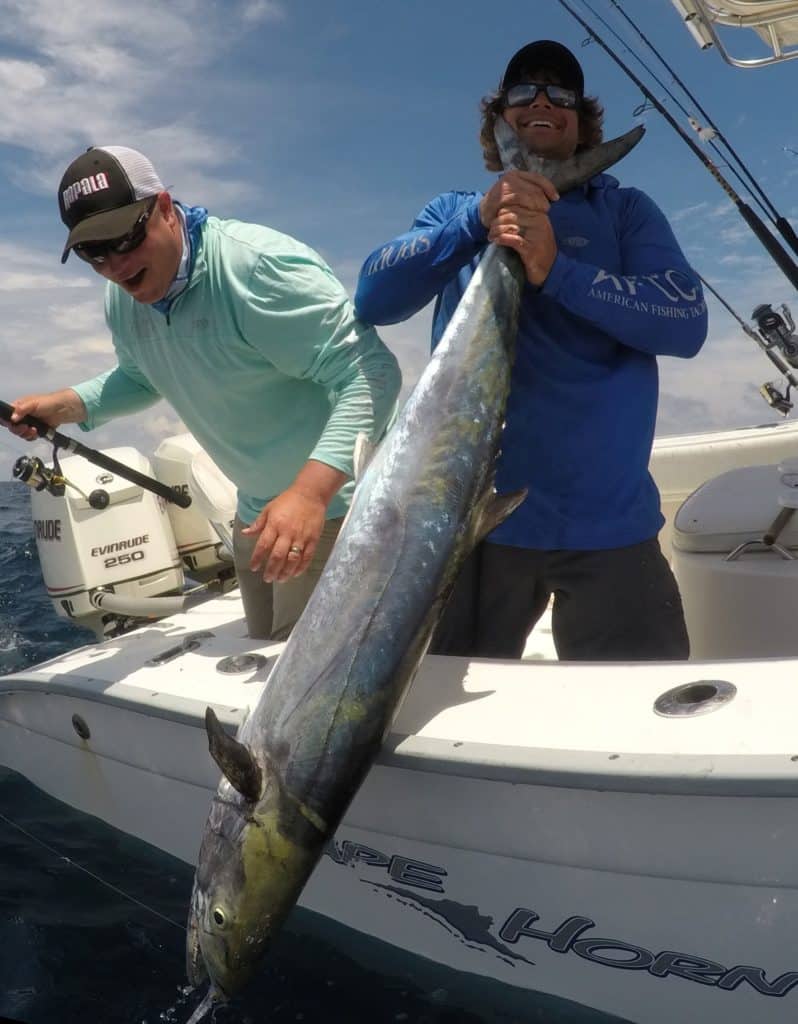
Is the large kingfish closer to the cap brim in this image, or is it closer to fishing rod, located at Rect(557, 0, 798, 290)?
the cap brim

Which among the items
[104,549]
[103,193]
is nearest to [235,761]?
[103,193]

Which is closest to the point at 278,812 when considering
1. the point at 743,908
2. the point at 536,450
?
the point at 743,908

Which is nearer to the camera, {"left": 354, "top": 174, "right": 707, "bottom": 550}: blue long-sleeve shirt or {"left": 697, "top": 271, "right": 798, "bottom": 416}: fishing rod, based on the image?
{"left": 354, "top": 174, "right": 707, "bottom": 550}: blue long-sleeve shirt

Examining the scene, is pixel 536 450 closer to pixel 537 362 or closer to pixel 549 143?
pixel 537 362

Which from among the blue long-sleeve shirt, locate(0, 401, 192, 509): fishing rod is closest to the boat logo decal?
the blue long-sleeve shirt

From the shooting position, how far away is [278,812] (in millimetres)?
1612

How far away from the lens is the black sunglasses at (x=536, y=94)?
80.5 inches

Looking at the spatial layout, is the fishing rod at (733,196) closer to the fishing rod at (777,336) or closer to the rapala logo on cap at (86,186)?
the fishing rod at (777,336)

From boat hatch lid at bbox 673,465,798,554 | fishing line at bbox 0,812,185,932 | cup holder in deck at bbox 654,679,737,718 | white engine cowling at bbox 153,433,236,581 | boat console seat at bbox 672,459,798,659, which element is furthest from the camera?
white engine cowling at bbox 153,433,236,581

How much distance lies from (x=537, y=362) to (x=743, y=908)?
1253mm

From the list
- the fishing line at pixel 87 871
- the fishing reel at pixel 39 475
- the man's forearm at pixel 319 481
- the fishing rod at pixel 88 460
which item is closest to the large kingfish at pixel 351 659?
the man's forearm at pixel 319 481

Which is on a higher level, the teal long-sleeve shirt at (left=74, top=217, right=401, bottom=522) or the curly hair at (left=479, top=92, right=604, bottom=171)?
the curly hair at (left=479, top=92, right=604, bottom=171)

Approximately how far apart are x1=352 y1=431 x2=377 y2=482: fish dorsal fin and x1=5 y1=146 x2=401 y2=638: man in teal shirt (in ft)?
0.21

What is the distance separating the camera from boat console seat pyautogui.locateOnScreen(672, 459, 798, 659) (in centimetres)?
219
